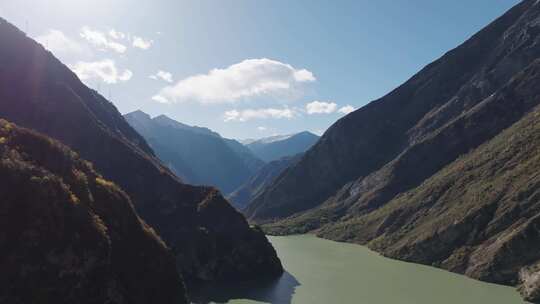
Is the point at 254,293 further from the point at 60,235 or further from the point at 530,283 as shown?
the point at 60,235

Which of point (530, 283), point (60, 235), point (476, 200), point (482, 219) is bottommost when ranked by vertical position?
point (60, 235)

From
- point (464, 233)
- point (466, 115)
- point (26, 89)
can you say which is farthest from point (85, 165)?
point (466, 115)

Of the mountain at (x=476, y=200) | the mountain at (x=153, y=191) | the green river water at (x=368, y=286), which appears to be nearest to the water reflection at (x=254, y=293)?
the green river water at (x=368, y=286)

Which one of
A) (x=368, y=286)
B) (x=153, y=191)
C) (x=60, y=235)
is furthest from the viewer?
(x=153, y=191)

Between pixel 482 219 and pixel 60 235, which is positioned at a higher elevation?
pixel 482 219

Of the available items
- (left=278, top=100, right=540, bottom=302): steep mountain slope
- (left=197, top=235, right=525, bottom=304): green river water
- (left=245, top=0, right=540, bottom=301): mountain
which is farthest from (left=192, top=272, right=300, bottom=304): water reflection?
(left=245, top=0, right=540, bottom=301): mountain

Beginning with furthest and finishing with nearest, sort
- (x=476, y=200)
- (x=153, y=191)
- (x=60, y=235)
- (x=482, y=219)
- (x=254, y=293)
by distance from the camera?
(x=476, y=200)
(x=482, y=219)
(x=153, y=191)
(x=254, y=293)
(x=60, y=235)

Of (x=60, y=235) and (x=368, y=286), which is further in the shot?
(x=368, y=286)

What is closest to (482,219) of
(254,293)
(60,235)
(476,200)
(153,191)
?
(476,200)
